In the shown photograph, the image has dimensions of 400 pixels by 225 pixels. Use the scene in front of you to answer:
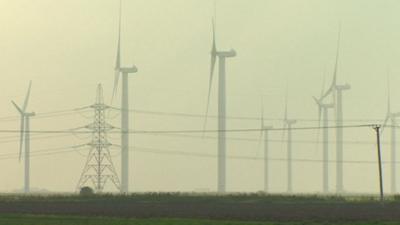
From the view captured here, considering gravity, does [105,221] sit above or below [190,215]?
below

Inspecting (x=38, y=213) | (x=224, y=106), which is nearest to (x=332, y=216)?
(x=38, y=213)

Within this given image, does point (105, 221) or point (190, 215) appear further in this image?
point (190, 215)

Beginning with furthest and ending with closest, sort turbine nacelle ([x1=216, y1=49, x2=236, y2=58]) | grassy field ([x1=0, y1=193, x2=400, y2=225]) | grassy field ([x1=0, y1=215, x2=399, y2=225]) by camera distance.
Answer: turbine nacelle ([x1=216, y1=49, x2=236, y2=58])
grassy field ([x1=0, y1=193, x2=400, y2=225])
grassy field ([x1=0, y1=215, x2=399, y2=225])

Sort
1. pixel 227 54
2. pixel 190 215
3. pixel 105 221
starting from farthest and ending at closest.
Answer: pixel 227 54, pixel 190 215, pixel 105 221

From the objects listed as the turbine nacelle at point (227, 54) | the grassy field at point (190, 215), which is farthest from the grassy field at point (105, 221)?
the turbine nacelle at point (227, 54)

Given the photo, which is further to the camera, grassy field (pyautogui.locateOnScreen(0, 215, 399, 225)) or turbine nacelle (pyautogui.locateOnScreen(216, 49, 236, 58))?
turbine nacelle (pyautogui.locateOnScreen(216, 49, 236, 58))

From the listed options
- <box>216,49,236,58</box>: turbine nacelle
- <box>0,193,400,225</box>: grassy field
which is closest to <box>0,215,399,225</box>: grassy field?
<box>0,193,400,225</box>: grassy field

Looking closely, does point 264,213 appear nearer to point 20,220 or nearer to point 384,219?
point 384,219

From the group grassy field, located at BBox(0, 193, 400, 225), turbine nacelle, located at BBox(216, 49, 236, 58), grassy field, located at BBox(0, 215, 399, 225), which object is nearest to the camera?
grassy field, located at BBox(0, 215, 399, 225)

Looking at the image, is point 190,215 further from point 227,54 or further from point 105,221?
point 227,54

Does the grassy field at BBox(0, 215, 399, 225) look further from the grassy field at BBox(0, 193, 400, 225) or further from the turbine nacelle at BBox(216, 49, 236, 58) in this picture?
the turbine nacelle at BBox(216, 49, 236, 58)

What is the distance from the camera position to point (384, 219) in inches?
2734

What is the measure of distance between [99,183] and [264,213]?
206ft

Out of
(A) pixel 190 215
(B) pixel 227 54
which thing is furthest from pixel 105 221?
(B) pixel 227 54
